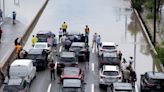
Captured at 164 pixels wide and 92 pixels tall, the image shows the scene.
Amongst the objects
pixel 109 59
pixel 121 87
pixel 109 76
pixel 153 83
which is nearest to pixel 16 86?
pixel 121 87

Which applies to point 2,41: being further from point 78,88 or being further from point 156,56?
point 78,88

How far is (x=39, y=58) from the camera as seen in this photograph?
123 ft

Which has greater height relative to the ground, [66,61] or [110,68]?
[66,61]

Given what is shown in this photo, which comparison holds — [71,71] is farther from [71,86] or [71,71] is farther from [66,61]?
[71,86]

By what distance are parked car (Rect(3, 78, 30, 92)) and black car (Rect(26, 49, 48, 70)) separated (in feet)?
19.8

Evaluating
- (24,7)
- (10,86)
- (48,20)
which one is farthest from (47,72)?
(24,7)

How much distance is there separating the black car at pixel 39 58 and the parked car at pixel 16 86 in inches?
237

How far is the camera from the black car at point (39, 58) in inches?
1479

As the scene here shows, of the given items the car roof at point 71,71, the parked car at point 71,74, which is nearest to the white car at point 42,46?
the parked car at point 71,74

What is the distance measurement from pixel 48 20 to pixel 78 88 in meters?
31.0

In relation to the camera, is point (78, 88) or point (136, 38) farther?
point (136, 38)

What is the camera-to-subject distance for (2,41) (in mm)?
46062

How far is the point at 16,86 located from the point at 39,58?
23.8 feet

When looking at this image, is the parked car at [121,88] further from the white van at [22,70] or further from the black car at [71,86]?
the white van at [22,70]
